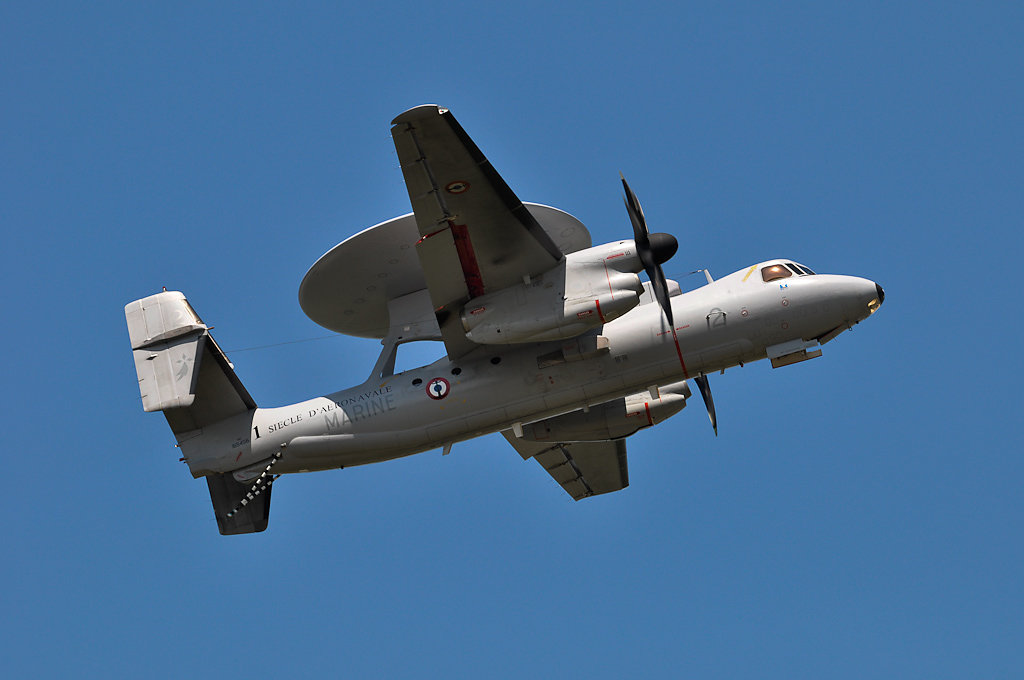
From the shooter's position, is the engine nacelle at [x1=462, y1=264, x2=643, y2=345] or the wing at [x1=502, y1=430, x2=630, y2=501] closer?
the engine nacelle at [x1=462, y1=264, x2=643, y2=345]

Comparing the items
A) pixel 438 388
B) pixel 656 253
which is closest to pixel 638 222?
pixel 656 253

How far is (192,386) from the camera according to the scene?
2622 centimetres

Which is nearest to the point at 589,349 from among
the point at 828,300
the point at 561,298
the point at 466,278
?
the point at 561,298

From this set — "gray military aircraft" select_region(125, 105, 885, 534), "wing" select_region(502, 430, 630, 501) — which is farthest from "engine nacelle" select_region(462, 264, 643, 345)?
"wing" select_region(502, 430, 630, 501)

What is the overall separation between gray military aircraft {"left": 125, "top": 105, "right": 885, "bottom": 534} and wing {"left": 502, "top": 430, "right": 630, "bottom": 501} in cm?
450

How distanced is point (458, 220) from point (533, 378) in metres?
4.12

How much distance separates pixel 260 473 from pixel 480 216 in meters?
8.23

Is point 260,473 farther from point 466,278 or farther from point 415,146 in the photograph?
point 415,146

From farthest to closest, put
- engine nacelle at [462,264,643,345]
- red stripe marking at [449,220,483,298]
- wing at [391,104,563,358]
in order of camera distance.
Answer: red stripe marking at [449,220,483,298], engine nacelle at [462,264,643,345], wing at [391,104,563,358]

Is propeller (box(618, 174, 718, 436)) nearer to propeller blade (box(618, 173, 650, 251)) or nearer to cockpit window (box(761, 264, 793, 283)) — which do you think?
propeller blade (box(618, 173, 650, 251))

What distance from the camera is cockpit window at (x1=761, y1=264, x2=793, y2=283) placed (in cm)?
2562

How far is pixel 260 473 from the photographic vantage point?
26.6 meters

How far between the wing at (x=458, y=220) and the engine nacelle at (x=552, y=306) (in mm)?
363

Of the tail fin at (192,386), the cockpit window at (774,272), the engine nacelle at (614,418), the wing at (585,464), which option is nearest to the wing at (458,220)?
the engine nacelle at (614,418)
